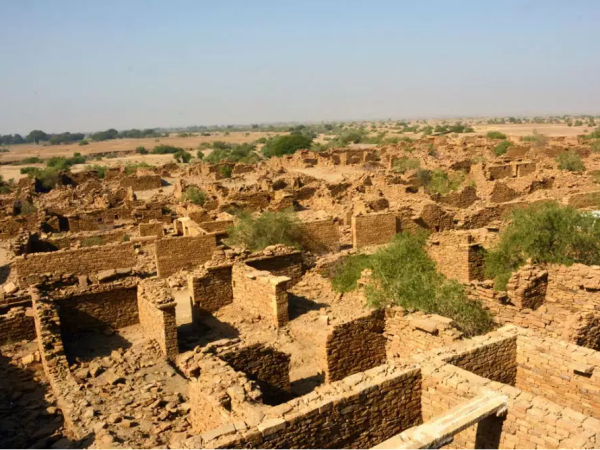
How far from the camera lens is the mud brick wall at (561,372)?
6.62 metres

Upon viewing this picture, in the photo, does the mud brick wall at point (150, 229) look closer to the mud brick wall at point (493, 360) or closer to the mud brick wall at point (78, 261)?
the mud brick wall at point (78, 261)

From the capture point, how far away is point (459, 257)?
13.4m

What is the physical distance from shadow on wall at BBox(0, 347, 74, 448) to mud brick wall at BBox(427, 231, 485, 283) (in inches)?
377

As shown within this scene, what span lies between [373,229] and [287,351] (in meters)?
8.39

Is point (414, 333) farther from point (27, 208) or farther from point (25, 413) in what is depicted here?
point (27, 208)

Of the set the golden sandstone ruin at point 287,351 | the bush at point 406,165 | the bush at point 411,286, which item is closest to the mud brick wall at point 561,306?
the golden sandstone ruin at point 287,351

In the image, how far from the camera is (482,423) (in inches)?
235

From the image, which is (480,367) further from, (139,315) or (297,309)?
(139,315)

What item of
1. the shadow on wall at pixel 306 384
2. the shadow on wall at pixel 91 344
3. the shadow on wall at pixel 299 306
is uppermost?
the shadow on wall at pixel 299 306

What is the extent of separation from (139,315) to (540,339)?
808 centimetres

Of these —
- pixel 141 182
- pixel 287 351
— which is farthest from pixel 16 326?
pixel 141 182

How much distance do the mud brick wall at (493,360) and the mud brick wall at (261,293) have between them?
4748 mm

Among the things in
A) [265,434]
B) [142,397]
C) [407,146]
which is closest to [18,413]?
[142,397]

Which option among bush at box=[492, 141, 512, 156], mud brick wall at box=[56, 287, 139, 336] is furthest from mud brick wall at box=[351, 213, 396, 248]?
bush at box=[492, 141, 512, 156]
